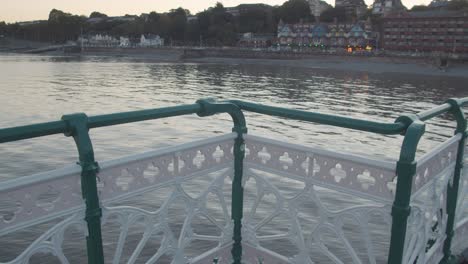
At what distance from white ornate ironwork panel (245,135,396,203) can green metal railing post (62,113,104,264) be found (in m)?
1.61

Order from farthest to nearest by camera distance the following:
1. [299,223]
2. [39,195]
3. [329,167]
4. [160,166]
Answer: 1. [299,223]
2. [329,167]
3. [160,166]
4. [39,195]

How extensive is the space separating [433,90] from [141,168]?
55118 millimetres

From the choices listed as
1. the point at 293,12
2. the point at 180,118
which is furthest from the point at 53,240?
the point at 293,12

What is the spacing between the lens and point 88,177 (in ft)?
8.96

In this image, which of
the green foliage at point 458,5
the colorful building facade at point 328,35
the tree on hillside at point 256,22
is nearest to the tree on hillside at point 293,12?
the tree on hillside at point 256,22

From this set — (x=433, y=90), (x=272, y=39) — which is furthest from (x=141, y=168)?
(x=272, y=39)

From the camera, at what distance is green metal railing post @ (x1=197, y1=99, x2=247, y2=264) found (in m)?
3.72

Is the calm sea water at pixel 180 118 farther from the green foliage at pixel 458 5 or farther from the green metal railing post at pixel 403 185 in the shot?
the green foliage at pixel 458 5

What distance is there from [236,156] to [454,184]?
2.05m

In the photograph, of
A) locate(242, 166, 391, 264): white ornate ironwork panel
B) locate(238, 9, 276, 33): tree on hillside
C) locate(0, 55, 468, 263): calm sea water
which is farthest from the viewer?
locate(238, 9, 276, 33): tree on hillside

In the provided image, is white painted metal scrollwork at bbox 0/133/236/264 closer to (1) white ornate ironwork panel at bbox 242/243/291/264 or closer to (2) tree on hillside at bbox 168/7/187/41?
(1) white ornate ironwork panel at bbox 242/243/291/264

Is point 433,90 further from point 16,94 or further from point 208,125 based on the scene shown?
point 16,94

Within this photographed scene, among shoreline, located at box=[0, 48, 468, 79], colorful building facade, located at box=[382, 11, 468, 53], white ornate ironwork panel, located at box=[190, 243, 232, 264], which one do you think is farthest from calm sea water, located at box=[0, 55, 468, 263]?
colorful building facade, located at box=[382, 11, 468, 53]

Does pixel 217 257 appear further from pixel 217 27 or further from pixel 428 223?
pixel 217 27
